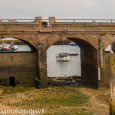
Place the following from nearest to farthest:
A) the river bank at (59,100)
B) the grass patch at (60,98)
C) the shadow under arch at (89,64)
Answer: the river bank at (59,100), the grass patch at (60,98), the shadow under arch at (89,64)

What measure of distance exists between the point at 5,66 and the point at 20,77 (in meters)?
2.56

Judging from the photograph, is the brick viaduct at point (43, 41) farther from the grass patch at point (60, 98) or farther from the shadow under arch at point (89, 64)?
the grass patch at point (60, 98)

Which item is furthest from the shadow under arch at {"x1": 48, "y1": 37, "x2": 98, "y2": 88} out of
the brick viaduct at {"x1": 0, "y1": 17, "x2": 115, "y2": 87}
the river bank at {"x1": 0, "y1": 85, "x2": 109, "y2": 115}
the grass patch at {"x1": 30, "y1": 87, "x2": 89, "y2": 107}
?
the grass patch at {"x1": 30, "y1": 87, "x2": 89, "y2": 107}

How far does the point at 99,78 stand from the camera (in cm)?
2422

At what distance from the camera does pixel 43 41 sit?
23.1m

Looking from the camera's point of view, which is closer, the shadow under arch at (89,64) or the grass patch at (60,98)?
the grass patch at (60,98)

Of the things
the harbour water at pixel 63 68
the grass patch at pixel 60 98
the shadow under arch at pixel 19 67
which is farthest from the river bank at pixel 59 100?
the harbour water at pixel 63 68

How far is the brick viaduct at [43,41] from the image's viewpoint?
22.8 metres

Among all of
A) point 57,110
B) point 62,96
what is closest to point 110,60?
point 57,110

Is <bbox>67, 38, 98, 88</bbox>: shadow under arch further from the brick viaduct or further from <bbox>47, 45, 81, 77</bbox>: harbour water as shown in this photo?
<bbox>47, 45, 81, 77</bbox>: harbour water

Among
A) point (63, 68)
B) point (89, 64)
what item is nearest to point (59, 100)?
point (89, 64)

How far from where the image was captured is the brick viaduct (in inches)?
896

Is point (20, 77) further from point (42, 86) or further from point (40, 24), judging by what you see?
point (40, 24)

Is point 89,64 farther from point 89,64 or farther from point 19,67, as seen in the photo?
point 19,67
